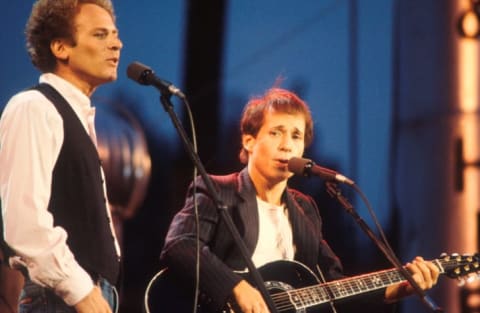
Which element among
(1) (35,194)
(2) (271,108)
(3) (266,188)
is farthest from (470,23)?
(1) (35,194)

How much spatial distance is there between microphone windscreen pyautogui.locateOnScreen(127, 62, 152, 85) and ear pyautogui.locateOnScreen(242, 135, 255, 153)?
1255mm

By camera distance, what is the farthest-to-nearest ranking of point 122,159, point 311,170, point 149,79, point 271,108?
point 122,159 → point 271,108 → point 311,170 → point 149,79

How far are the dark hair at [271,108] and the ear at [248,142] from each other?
0.8 inches

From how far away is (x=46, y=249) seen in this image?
2762 millimetres

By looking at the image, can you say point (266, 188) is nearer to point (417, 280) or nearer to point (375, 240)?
point (375, 240)

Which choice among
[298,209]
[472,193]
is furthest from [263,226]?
[472,193]

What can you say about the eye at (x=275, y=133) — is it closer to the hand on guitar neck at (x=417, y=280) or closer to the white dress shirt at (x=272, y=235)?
the white dress shirt at (x=272, y=235)

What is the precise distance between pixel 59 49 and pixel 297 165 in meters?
1.22

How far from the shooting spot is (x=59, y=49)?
10.8 feet

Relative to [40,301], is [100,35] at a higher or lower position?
higher

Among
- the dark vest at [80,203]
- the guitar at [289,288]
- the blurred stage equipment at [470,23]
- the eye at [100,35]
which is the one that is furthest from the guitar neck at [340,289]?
the blurred stage equipment at [470,23]

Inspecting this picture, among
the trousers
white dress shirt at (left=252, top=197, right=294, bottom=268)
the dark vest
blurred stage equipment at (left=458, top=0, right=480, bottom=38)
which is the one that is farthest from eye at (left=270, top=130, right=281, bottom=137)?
blurred stage equipment at (left=458, top=0, right=480, bottom=38)

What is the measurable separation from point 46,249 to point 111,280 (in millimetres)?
388

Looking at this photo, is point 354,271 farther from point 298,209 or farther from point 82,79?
point 82,79
